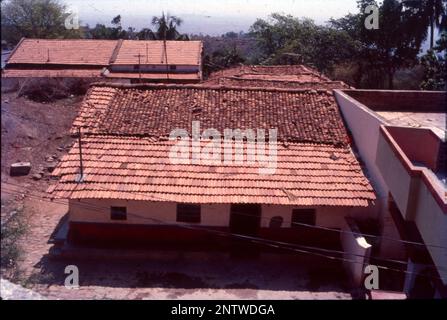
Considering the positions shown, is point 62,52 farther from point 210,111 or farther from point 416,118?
point 416,118

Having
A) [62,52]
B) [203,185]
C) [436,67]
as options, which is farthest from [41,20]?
[203,185]

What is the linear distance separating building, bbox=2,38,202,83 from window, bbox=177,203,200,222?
59.7ft

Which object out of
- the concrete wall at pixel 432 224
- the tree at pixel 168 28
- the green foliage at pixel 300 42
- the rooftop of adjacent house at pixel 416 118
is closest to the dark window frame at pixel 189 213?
the concrete wall at pixel 432 224

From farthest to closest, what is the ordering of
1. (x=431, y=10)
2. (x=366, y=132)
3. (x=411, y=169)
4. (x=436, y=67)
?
(x=436, y=67) → (x=431, y=10) → (x=366, y=132) → (x=411, y=169)

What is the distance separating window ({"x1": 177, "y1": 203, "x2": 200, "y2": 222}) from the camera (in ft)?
40.3

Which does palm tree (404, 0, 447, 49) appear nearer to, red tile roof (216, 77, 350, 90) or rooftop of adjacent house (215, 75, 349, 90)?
rooftop of adjacent house (215, 75, 349, 90)

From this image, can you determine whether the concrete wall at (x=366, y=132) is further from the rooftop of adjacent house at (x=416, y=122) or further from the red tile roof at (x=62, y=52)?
the red tile roof at (x=62, y=52)

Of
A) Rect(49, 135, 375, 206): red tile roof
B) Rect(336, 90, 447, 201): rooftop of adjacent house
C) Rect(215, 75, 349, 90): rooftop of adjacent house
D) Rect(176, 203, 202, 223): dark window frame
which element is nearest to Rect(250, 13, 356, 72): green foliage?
Rect(215, 75, 349, 90): rooftop of adjacent house

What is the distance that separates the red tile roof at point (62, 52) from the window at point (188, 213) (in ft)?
68.0

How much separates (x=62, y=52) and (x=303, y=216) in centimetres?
2438

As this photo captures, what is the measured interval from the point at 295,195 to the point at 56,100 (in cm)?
1595

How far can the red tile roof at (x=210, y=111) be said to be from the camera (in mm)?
13875

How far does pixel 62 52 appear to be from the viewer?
102 ft
